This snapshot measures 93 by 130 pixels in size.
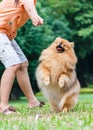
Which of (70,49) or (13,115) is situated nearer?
(13,115)

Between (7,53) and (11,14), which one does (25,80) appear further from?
(11,14)

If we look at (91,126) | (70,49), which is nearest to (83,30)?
(70,49)

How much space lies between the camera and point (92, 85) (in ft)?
197

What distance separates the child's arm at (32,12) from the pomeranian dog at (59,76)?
0.81 metres

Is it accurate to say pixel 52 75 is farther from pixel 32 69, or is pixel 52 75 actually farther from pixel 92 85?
pixel 92 85

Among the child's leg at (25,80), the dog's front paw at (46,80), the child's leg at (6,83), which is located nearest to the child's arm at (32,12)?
the child's leg at (6,83)

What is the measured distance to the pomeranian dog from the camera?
A: 9.52 m

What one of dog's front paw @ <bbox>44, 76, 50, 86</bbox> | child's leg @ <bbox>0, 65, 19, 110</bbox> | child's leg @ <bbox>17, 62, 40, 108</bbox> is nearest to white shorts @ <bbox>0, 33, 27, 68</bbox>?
child's leg @ <bbox>0, 65, 19, 110</bbox>

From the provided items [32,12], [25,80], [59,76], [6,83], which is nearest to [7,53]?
[6,83]

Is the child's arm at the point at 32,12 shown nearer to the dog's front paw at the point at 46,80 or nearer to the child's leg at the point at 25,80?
the dog's front paw at the point at 46,80

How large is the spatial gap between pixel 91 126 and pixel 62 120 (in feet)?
3.12

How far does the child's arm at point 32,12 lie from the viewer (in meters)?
9.02

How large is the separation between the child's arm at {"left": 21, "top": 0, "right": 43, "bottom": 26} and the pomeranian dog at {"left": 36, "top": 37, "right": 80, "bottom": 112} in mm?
806

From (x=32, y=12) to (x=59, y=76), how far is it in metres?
1.16
